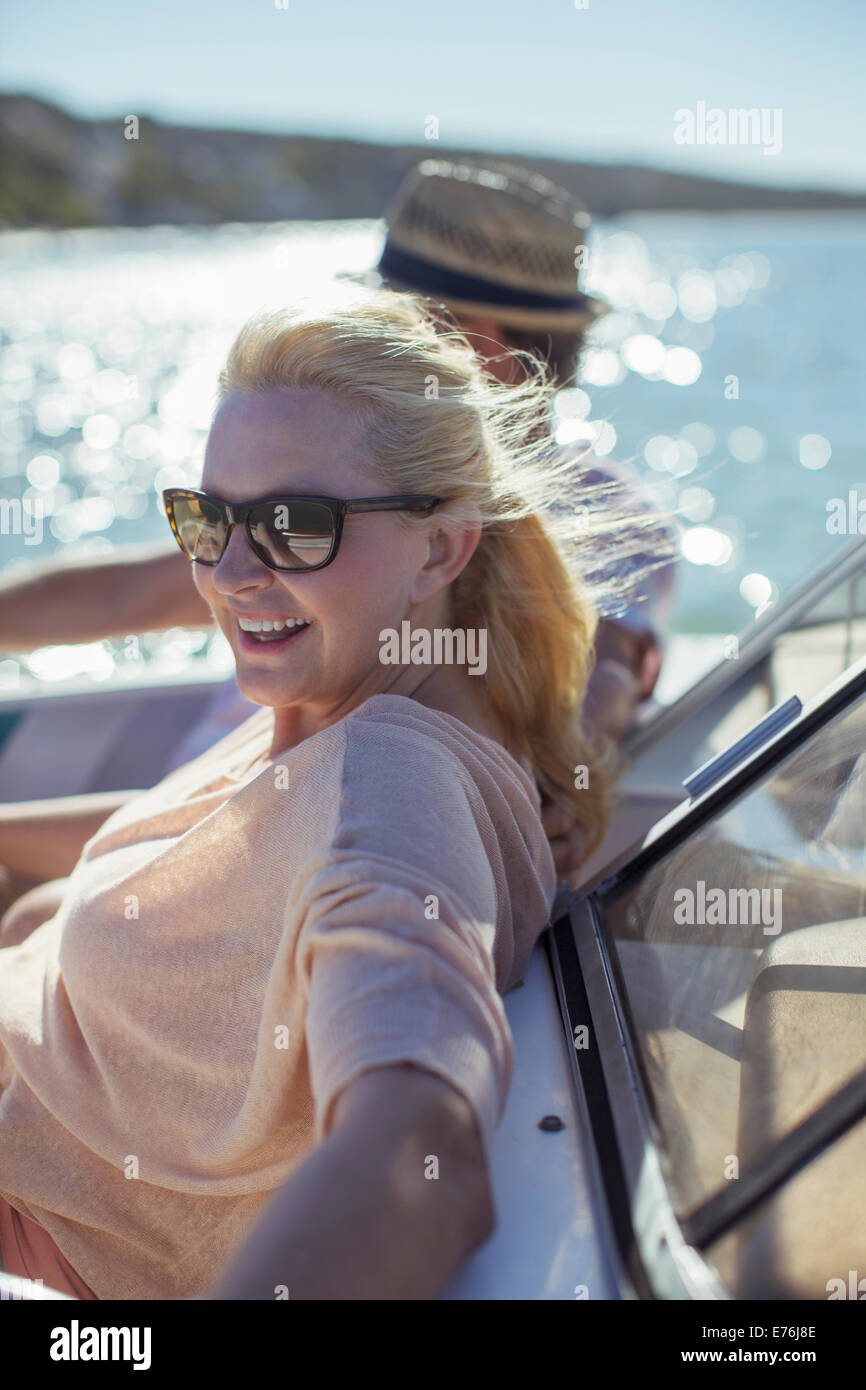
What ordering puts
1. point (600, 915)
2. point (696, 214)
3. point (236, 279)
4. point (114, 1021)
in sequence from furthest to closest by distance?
point (696, 214)
point (236, 279)
point (600, 915)
point (114, 1021)

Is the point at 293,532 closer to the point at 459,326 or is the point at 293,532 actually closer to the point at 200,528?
the point at 200,528

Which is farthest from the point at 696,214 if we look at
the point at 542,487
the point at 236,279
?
the point at 542,487

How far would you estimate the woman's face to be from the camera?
1.26 metres

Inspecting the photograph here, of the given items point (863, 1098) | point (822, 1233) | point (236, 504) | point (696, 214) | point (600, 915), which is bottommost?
point (822, 1233)

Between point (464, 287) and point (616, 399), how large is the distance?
850 centimetres

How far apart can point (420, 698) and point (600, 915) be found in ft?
1.21

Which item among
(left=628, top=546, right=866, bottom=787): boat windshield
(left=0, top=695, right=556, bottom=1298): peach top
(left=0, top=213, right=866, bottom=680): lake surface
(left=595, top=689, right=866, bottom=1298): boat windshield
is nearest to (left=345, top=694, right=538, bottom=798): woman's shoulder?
(left=0, top=695, right=556, bottom=1298): peach top

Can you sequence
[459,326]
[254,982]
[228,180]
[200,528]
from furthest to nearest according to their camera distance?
[228,180] → [459,326] → [200,528] → [254,982]

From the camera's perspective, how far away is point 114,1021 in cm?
124

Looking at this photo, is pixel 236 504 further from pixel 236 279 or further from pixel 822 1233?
pixel 236 279

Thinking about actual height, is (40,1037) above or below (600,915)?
below

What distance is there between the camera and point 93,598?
9.18 feet

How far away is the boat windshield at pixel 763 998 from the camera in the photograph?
3.01ft

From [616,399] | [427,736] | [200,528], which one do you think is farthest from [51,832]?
[616,399]
